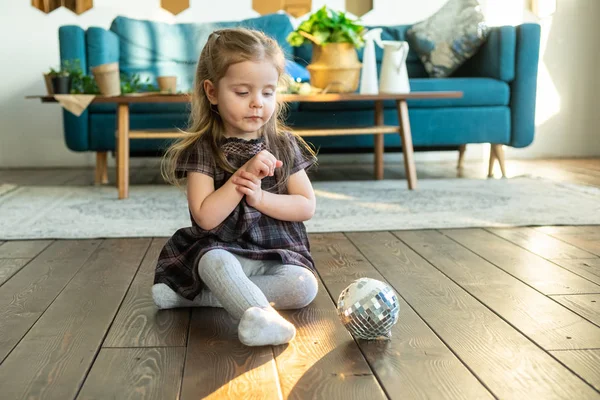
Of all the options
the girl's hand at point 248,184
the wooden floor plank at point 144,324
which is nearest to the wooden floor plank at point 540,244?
the girl's hand at point 248,184

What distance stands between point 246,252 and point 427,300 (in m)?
0.35

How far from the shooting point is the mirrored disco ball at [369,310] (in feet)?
3.83

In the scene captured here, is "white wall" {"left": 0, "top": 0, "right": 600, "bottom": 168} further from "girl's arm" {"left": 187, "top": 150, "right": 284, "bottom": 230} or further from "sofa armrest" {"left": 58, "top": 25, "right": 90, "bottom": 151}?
"girl's arm" {"left": 187, "top": 150, "right": 284, "bottom": 230}

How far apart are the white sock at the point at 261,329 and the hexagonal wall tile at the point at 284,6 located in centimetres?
353

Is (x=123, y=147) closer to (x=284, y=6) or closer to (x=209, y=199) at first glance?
(x=209, y=199)

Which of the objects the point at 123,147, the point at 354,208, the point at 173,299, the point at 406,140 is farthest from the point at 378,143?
the point at 173,299

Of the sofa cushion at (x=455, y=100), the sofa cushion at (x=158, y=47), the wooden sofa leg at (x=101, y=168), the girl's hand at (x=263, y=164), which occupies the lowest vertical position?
the wooden sofa leg at (x=101, y=168)

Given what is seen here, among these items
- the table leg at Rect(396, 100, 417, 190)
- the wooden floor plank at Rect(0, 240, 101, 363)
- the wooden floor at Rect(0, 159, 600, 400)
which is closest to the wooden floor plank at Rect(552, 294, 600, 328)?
the wooden floor at Rect(0, 159, 600, 400)

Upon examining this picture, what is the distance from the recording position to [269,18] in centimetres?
409

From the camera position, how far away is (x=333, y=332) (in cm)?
125

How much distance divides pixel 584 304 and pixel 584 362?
0.34 meters

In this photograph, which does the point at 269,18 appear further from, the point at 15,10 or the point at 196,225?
the point at 196,225

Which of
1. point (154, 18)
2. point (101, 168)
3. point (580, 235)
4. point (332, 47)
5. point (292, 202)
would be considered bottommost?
point (101, 168)

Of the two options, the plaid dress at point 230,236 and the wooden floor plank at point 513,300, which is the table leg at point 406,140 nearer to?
the wooden floor plank at point 513,300
